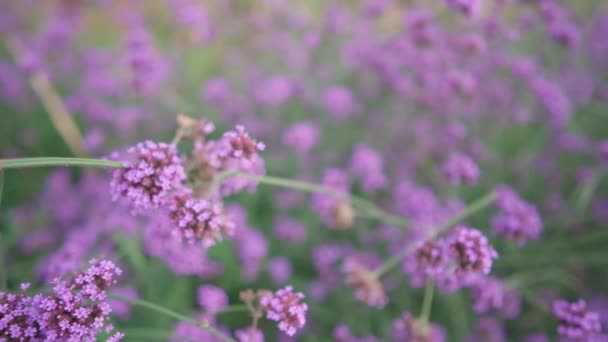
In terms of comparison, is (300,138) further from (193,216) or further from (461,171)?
(193,216)

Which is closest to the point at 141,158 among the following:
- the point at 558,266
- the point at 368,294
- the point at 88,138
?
the point at 368,294

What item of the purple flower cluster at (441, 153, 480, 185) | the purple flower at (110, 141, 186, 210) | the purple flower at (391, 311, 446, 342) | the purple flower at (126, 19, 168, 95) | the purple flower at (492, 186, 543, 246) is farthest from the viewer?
the purple flower at (126, 19, 168, 95)

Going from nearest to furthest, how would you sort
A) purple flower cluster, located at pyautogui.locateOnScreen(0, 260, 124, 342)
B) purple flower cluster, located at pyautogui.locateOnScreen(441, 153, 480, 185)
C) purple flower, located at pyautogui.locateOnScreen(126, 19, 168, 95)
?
1. purple flower cluster, located at pyautogui.locateOnScreen(0, 260, 124, 342)
2. purple flower cluster, located at pyautogui.locateOnScreen(441, 153, 480, 185)
3. purple flower, located at pyautogui.locateOnScreen(126, 19, 168, 95)

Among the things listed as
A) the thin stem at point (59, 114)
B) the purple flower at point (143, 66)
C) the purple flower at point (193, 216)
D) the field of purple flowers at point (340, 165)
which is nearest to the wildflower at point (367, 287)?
the field of purple flowers at point (340, 165)

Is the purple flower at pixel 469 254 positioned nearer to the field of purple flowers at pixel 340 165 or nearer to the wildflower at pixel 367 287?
the field of purple flowers at pixel 340 165

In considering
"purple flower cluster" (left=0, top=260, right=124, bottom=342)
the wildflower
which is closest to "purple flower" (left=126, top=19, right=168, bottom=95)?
the wildflower

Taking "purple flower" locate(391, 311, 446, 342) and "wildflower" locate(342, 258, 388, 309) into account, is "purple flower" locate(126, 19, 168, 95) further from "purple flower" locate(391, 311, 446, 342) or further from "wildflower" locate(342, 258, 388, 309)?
"purple flower" locate(391, 311, 446, 342)
